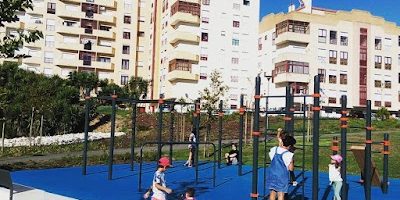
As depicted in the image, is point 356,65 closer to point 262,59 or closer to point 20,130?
point 262,59

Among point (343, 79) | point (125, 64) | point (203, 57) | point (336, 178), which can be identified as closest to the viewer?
point (336, 178)

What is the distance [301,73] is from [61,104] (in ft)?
114

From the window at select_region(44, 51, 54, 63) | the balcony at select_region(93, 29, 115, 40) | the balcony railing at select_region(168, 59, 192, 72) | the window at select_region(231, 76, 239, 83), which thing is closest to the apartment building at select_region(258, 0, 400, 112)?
the window at select_region(231, 76, 239, 83)

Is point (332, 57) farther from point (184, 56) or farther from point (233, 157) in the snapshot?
point (233, 157)

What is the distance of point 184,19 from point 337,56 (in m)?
21.3

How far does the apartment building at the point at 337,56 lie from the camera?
59.8 m

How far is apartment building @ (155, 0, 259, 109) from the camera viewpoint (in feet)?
191

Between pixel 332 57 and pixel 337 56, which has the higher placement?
pixel 337 56

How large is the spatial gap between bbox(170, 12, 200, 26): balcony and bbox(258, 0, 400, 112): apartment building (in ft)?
37.7

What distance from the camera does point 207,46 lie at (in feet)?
196

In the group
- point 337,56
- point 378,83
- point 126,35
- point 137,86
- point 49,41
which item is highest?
point 126,35

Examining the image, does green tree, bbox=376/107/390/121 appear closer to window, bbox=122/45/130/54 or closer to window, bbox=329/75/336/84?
window, bbox=329/75/336/84

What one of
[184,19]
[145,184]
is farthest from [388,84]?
[145,184]

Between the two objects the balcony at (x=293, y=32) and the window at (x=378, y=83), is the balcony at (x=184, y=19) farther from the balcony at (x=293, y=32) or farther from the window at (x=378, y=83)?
the window at (x=378, y=83)
